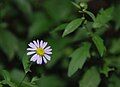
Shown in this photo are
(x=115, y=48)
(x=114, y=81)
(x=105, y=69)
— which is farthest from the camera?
(x=115, y=48)

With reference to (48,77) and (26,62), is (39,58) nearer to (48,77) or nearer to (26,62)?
(26,62)

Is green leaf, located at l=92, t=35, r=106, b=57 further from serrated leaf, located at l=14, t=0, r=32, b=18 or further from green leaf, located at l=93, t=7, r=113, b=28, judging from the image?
serrated leaf, located at l=14, t=0, r=32, b=18

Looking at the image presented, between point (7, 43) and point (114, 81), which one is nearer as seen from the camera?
point (114, 81)

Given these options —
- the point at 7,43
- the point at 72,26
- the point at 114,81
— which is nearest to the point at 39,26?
the point at 7,43

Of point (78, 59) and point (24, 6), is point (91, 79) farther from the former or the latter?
point (24, 6)

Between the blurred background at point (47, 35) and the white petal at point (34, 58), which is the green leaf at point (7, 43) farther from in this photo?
the white petal at point (34, 58)

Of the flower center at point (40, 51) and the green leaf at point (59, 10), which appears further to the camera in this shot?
the green leaf at point (59, 10)

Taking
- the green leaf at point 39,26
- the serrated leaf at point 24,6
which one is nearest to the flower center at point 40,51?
the green leaf at point 39,26
